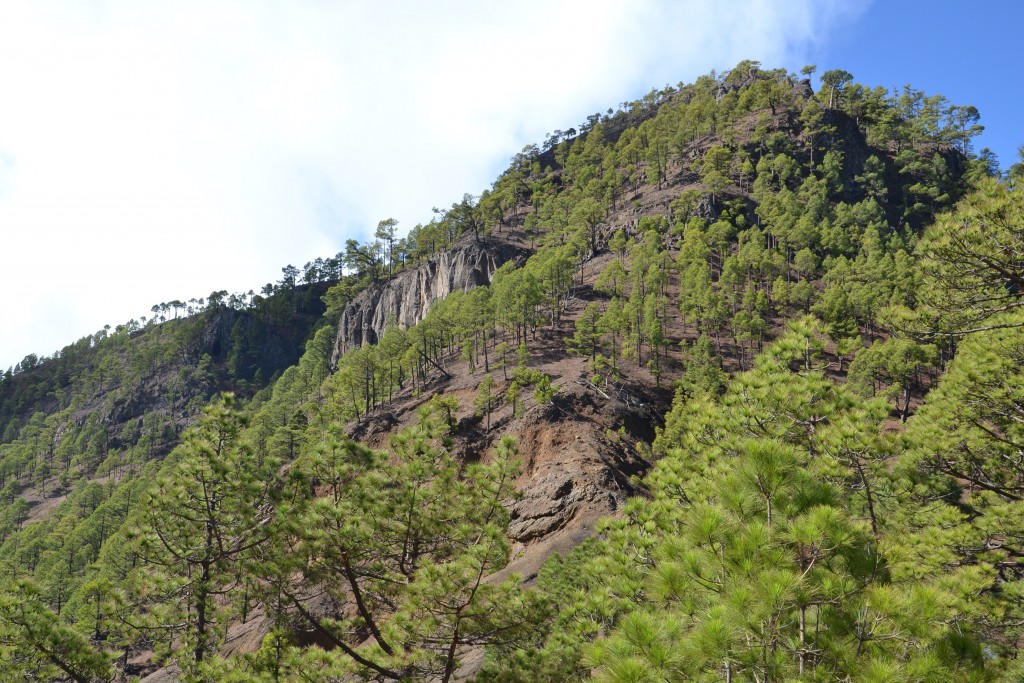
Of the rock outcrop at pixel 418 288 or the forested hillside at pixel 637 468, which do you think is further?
the rock outcrop at pixel 418 288

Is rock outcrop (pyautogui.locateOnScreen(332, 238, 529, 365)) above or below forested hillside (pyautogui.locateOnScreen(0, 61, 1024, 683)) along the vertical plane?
above

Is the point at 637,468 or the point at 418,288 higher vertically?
the point at 418,288

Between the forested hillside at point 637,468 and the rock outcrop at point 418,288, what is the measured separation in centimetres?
61

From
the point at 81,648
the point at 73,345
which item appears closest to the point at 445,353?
the point at 81,648

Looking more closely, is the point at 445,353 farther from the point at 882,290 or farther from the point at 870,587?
the point at 870,587

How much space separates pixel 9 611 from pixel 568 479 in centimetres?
2621

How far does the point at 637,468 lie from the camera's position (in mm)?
36438

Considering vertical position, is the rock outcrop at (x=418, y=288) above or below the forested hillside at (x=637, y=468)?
above

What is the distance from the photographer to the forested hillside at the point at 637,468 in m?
5.20

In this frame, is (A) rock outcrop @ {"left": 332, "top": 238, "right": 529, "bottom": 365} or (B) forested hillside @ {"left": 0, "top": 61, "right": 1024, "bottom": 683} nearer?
(B) forested hillside @ {"left": 0, "top": 61, "right": 1024, "bottom": 683}

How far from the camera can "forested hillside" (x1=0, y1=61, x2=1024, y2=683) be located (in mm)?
5203

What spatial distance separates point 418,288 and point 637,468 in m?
62.4

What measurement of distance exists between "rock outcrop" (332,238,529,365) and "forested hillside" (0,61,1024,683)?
61 cm

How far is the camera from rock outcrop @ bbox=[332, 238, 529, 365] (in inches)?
3310
